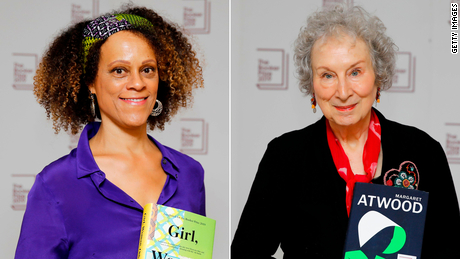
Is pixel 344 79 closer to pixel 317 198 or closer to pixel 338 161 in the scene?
pixel 338 161

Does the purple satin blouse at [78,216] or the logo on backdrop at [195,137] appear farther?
the logo on backdrop at [195,137]

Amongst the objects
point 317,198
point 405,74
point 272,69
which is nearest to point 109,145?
point 317,198

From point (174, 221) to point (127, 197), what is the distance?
0.24m

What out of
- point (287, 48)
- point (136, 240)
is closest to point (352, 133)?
point (136, 240)

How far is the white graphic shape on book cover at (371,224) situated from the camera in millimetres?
2002

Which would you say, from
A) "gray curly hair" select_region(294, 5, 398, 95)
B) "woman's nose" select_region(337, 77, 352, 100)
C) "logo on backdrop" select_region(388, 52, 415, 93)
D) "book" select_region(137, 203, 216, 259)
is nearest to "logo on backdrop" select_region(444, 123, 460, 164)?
"logo on backdrop" select_region(388, 52, 415, 93)

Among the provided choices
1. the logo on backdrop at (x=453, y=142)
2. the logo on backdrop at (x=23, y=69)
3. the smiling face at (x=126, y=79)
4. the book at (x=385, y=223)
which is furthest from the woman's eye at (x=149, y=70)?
the logo on backdrop at (x=453, y=142)

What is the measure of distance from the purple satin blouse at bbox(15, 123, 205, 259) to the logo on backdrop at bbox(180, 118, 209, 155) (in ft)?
4.97

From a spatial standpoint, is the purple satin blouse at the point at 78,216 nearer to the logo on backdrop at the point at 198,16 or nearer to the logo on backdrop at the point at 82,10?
the logo on backdrop at the point at 82,10

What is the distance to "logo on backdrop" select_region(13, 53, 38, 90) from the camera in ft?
10.9

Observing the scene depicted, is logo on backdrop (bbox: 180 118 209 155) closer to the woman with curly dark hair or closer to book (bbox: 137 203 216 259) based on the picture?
the woman with curly dark hair

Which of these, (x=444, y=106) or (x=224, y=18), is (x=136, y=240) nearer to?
(x=224, y=18)

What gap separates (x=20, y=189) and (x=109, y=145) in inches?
58.4

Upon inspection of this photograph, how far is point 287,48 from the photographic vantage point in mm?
3580
